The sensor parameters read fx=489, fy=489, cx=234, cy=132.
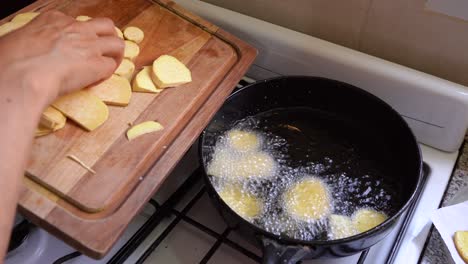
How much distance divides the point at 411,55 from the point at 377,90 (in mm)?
70

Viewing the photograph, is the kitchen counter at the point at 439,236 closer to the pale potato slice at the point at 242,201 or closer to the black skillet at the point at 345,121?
the black skillet at the point at 345,121

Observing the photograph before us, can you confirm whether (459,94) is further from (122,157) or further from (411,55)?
(122,157)

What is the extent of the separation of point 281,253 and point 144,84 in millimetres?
294

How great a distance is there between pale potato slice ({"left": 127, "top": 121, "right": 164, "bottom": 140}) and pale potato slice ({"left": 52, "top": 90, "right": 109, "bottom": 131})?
4 centimetres

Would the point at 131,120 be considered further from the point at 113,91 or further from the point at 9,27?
the point at 9,27

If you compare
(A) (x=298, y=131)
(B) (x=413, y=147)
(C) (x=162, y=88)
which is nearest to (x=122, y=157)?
(C) (x=162, y=88)

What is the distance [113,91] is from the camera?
0.65 m

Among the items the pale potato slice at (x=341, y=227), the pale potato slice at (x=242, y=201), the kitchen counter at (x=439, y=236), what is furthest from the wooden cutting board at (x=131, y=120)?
the kitchen counter at (x=439, y=236)

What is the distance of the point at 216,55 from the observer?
73cm

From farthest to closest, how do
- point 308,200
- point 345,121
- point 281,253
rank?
point 345,121
point 308,200
point 281,253

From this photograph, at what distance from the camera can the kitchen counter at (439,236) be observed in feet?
1.98

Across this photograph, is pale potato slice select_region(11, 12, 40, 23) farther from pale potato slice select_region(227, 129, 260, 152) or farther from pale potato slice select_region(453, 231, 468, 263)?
pale potato slice select_region(453, 231, 468, 263)

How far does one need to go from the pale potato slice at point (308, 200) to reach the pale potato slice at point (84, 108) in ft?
0.85

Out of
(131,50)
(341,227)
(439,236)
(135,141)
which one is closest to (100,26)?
(131,50)
